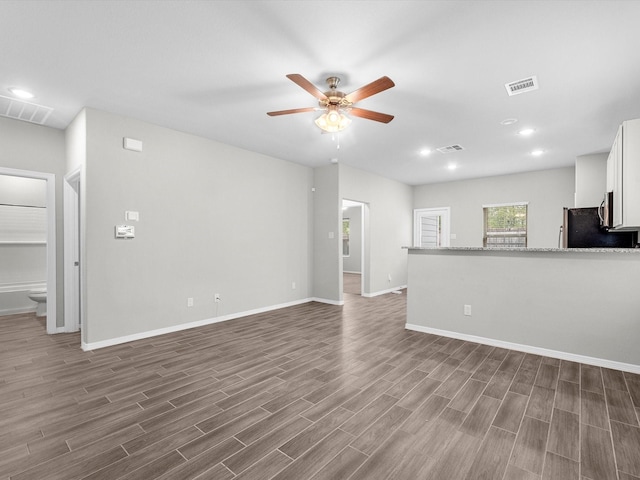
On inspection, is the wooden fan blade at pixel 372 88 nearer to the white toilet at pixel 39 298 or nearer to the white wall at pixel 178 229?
the white wall at pixel 178 229

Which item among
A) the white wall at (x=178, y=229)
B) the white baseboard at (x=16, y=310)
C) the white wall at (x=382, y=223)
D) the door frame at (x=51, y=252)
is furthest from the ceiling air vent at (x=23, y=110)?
the white wall at (x=382, y=223)

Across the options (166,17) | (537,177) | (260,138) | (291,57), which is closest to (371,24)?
(291,57)

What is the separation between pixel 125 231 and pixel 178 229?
0.67 m

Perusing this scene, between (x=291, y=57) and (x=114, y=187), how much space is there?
2.69 m

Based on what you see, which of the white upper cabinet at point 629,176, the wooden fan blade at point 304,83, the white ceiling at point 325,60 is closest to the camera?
the white ceiling at point 325,60

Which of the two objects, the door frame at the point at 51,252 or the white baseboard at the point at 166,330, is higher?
the door frame at the point at 51,252

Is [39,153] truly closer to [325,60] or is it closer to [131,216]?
[131,216]

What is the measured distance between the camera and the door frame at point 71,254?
419 centimetres

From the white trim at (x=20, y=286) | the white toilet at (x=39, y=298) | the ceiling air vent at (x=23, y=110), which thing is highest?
the ceiling air vent at (x=23, y=110)

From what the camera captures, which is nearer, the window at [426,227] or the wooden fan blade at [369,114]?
the wooden fan blade at [369,114]

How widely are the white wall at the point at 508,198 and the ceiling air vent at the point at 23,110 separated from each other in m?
7.80

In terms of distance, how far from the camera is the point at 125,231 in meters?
3.81

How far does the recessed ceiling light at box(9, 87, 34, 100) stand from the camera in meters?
3.14

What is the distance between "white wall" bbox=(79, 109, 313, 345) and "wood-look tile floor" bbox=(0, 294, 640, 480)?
0.67 metres
